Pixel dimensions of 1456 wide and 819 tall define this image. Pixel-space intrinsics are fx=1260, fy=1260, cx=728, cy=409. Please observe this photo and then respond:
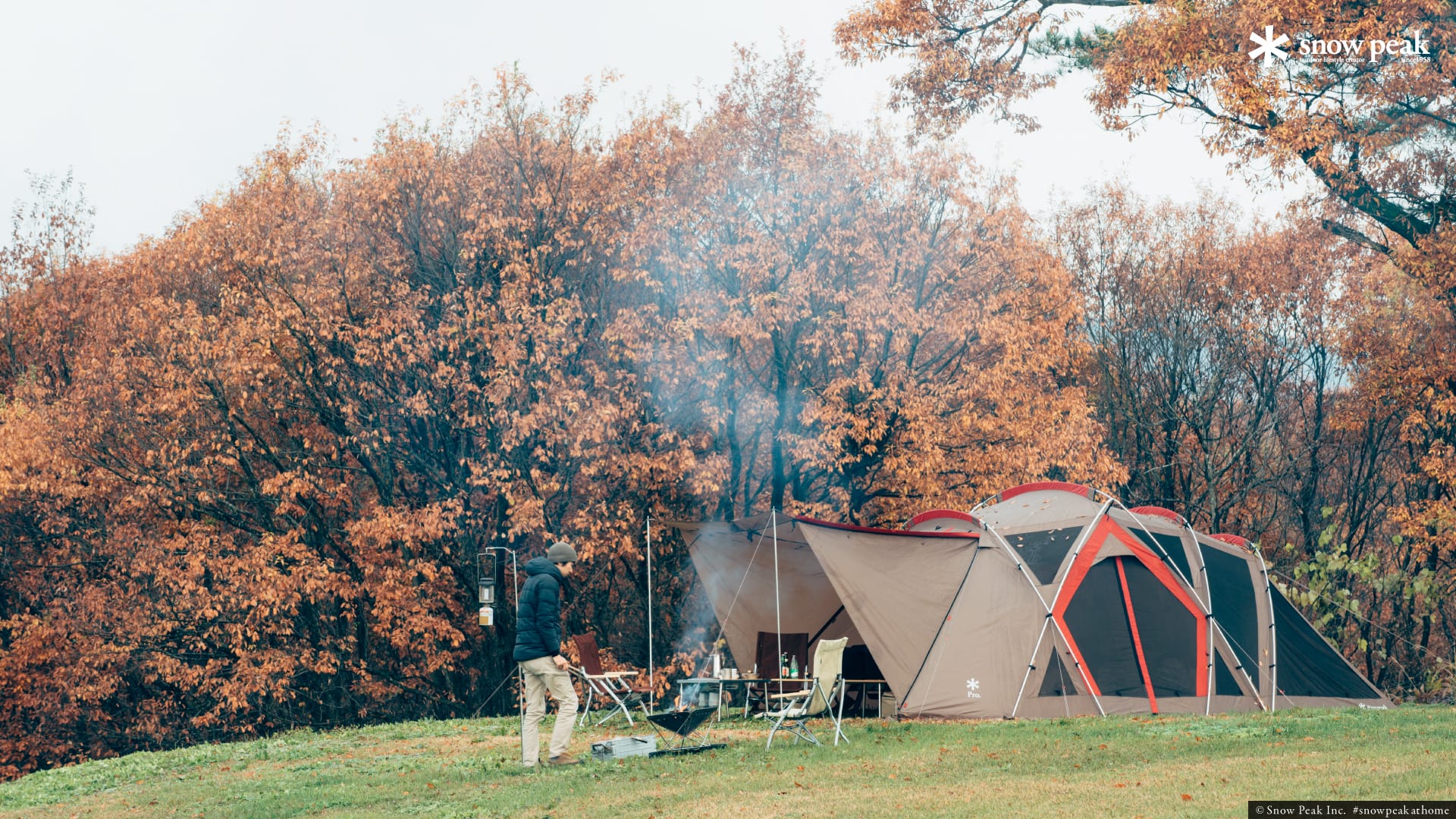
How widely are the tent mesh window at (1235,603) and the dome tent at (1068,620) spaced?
2cm

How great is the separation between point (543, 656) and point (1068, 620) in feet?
17.6

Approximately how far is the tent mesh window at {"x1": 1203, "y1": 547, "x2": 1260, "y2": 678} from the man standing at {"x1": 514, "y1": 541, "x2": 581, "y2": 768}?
6.73 meters

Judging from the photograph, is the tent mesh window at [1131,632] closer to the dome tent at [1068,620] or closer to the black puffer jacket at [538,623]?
the dome tent at [1068,620]

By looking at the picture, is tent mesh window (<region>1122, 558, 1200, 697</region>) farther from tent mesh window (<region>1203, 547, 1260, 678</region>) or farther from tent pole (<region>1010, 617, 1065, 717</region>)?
tent pole (<region>1010, 617, 1065, 717</region>)

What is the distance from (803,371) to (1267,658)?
26.8 feet

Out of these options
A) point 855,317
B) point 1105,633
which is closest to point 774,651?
point 1105,633

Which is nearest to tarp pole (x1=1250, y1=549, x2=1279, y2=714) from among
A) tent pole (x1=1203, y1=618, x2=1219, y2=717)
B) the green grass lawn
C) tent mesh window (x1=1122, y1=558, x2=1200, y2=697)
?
tent pole (x1=1203, y1=618, x2=1219, y2=717)

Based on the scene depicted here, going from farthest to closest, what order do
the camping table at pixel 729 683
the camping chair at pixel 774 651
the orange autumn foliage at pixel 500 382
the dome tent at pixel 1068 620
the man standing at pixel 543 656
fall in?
the orange autumn foliage at pixel 500 382
the camping chair at pixel 774 651
the dome tent at pixel 1068 620
the camping table at pixel 729 683
the man standing at pixel 543 656

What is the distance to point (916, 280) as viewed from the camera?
19078 mm

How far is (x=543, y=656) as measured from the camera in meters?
8.94

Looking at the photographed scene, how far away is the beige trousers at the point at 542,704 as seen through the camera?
8922 mm

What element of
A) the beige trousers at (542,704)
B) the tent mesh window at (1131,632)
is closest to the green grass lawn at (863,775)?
the beige trousers at (542,704)

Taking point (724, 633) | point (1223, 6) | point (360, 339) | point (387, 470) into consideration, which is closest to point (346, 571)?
point (387, 470)

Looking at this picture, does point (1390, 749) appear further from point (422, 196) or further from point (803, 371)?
point (422, 196)
